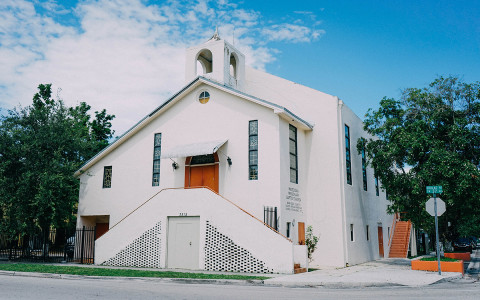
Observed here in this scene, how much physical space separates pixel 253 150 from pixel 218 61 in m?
6.33

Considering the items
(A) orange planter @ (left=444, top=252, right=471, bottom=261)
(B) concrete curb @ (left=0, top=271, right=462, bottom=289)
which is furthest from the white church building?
(A) orange planter @ (left=444, top=252, right=471, bottom=261)

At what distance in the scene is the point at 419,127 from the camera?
63.9ft

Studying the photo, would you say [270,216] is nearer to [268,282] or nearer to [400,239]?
[268,282]

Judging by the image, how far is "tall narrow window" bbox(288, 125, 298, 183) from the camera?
2158 cm

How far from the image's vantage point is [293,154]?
2180cm

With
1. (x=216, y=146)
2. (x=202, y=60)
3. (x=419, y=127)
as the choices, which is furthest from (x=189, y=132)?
(x=419, y=127)

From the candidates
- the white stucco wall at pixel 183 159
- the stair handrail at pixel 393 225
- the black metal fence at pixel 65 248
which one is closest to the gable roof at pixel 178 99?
the white stucco wall at pixel 183 159

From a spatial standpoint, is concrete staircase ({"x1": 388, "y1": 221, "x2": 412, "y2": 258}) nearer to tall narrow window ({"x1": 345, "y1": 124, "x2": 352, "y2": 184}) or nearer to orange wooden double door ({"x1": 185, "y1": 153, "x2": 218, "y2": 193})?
tall narrow window ({"x1": 345, "y1": 124, "x2": 352, "y2": 184})

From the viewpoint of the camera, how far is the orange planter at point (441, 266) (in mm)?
16438

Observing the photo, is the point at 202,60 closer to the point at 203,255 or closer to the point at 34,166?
the point at 34,166

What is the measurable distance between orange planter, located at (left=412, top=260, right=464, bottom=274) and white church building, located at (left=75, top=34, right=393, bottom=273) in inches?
163

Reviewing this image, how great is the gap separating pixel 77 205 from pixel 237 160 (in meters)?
11.7

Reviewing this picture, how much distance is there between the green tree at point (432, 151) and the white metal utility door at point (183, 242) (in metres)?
9.93

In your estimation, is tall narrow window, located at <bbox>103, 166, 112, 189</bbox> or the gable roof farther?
tall narrow window, located at <bbox>103, 166, 112, 189</bbox>
